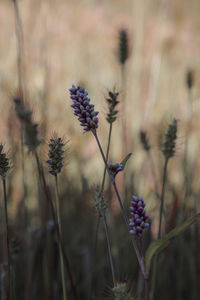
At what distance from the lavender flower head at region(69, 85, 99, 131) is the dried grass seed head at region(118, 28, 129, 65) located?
681 millimetres

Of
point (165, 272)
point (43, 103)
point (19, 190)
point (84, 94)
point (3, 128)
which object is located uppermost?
point (3, 128)

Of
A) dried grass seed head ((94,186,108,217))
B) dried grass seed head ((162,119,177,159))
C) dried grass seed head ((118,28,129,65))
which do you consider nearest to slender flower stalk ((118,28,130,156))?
dried grass seed head ((118,28,129,65))

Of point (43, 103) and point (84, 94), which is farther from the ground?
point (43, 103)

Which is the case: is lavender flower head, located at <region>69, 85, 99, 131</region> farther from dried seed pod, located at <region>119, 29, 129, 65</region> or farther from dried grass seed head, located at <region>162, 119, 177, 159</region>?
dried seed pod, located at <region>119, 29, 129, 65</region>

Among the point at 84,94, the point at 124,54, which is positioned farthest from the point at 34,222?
the point at 84,94

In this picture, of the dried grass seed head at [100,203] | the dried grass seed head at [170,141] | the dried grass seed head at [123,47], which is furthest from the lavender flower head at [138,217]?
the dried grass seed head at [123,47]

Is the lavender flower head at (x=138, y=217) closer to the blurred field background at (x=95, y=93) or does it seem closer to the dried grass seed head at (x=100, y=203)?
the dried grass seed head at (x=100, y=203)

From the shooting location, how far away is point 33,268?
0.96 meters

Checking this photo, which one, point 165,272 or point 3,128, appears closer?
point 165,272

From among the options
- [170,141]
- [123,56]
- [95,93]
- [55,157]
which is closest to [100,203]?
[55,157]

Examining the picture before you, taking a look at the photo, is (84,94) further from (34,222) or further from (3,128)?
(3,128)

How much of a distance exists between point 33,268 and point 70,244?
616 millimetres

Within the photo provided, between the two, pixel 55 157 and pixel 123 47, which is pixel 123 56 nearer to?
pixel 123 47

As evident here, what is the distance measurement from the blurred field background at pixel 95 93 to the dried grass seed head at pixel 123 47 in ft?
0.16
